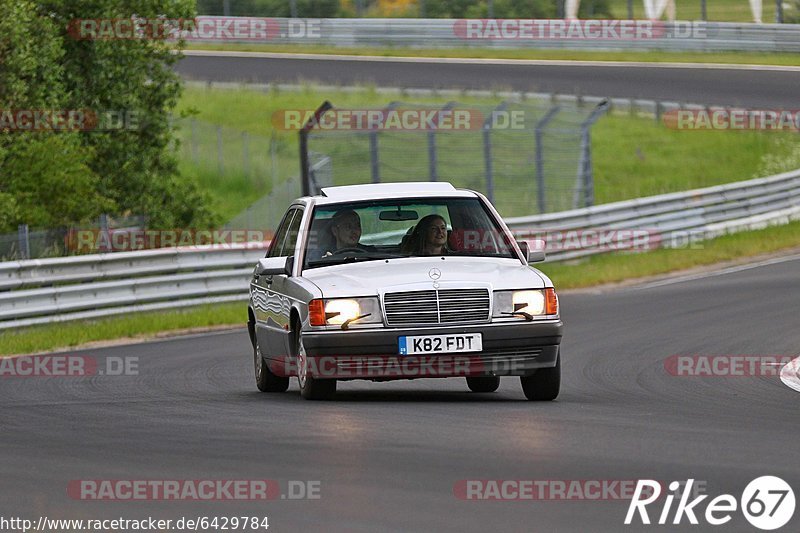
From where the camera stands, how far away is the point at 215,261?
2314 centimetres

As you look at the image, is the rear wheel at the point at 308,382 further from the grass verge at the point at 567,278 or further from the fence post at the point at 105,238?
the fence post at the point at 105,238

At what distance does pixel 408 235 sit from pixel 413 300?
0.99 meters

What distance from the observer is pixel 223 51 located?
52.8 m

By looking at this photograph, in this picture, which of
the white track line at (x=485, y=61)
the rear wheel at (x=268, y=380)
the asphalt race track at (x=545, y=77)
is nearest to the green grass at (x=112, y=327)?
the rear wheel at (x=268, y=380)

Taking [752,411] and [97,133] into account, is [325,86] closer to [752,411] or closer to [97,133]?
[97,133]

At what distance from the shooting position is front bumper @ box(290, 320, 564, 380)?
10852 millimetres

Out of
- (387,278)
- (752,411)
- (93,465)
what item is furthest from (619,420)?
(93,465)

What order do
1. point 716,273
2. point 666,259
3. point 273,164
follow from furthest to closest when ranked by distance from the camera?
point 273,164 → point 666,259 → point 716,273

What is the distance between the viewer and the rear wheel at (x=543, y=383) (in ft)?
36.7

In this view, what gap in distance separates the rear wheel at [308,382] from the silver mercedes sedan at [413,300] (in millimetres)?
11

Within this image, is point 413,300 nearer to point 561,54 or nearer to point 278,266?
point 278,266

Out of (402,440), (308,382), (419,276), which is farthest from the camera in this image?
(308,382)

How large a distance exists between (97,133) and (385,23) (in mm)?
23252

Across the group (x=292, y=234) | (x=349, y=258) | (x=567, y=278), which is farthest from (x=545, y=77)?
(x=349, y=258)
